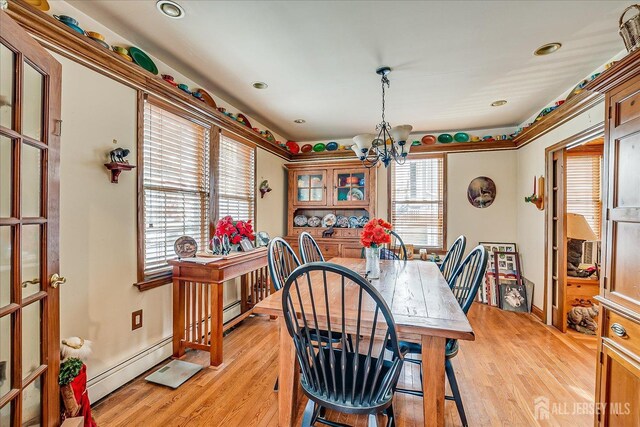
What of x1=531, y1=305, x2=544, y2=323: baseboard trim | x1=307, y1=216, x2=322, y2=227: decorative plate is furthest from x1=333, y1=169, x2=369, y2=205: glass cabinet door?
x1=531, y1=305, x2=544, y2=323: baseboard trim

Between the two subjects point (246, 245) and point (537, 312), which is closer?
point (246, 245)

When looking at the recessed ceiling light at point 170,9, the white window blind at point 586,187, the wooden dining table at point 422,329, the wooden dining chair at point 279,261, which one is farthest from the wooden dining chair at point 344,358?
the white window blind at point 586,187

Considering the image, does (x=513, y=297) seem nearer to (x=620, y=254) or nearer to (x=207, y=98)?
(x=620, y=254)

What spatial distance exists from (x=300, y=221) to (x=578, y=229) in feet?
12.1

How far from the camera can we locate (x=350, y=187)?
4.68 metres

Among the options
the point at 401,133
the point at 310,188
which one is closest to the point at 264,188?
the point at 310,188

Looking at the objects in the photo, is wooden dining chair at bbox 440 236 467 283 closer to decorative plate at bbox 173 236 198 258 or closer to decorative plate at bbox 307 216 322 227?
decorative plate at bbox 307 216 322 227

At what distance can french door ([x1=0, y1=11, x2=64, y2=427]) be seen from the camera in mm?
1117

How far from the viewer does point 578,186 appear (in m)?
3.70

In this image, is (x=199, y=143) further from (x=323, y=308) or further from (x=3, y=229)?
(x=323, y=308)

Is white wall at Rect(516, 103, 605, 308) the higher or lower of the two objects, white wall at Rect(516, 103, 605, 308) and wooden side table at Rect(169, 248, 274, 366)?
the higher

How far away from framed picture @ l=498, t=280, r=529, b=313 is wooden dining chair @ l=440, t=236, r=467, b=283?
160 cm

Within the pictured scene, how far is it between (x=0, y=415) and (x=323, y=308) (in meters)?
1.35

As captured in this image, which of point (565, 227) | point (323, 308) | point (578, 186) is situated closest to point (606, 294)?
point (323, 308)
